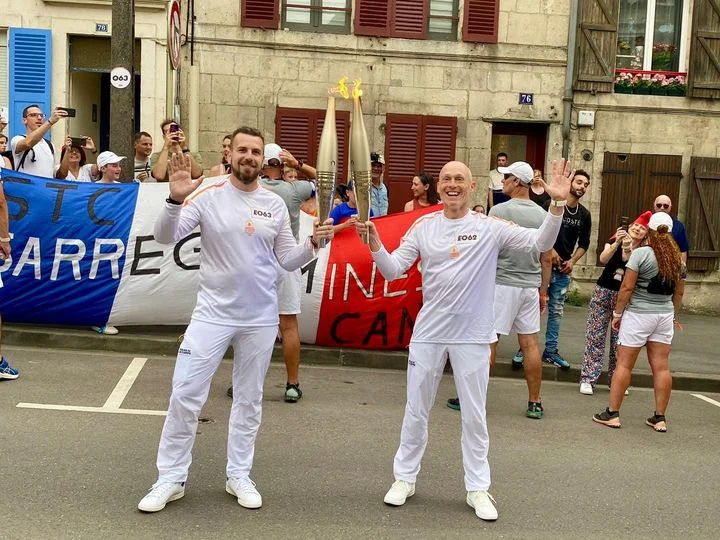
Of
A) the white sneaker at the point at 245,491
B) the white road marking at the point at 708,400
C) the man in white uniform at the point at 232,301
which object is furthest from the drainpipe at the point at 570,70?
Answer: the white sneaker at the point at 245,491

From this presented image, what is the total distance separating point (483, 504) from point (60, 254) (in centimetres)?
584

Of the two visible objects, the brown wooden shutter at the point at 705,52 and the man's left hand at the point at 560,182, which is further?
the brown wooden shutter at the point at 705,52

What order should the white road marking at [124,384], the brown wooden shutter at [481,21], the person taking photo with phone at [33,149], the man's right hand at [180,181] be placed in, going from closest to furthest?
the man's right hand at [180,181]
the white road marking at [124,384]
the person taking photo with phone at [33,149]
the brown wooden shutter at [481,21]

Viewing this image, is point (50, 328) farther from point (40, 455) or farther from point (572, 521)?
point (572, 521)

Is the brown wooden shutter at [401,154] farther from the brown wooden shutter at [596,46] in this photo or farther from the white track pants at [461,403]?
the white track pants at [461,403]

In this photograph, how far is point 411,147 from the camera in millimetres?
15711

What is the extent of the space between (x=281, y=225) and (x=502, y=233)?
4.11 ft

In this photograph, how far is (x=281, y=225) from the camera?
5.24 m

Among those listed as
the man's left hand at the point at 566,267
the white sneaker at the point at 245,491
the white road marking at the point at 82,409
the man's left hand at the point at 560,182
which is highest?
the man's left hand at the point at 560,182

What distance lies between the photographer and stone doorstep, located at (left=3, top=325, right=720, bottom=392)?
929 centimetres

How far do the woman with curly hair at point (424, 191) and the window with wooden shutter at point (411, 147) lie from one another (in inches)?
222

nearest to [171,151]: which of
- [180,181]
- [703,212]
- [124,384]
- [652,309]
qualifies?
[180,181]

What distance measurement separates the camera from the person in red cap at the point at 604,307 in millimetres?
8469

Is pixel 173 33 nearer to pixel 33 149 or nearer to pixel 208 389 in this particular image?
pixel 33 149
